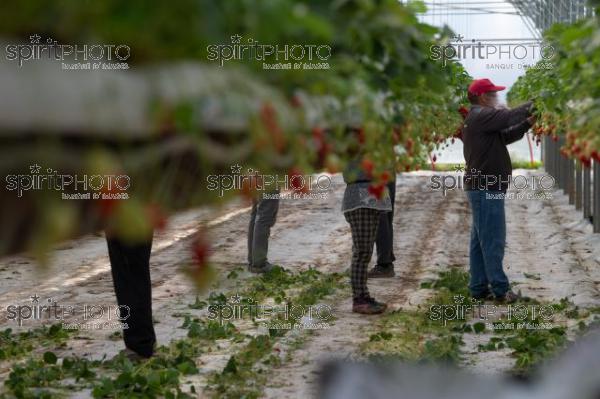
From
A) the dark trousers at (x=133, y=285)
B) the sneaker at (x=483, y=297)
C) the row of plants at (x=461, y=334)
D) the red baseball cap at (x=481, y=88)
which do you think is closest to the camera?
the dark trousers at (x=133, y=285)

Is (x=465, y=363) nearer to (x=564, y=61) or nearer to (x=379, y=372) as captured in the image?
(x=564, y=61)

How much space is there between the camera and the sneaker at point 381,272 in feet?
31.0

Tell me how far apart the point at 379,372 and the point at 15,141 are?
62cm

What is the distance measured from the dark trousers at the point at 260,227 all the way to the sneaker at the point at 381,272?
1.03 m

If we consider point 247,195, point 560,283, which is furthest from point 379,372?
point 560,283

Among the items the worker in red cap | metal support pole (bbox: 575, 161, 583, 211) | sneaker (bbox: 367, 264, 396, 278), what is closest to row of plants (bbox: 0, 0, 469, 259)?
the worker in red cap

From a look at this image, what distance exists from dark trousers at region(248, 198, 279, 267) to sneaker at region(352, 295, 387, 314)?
1809mm

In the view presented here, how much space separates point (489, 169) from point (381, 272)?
1.99m

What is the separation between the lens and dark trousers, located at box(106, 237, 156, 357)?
18.6ft

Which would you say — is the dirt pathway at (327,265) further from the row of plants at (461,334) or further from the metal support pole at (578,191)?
the metal support pole at (578,191)

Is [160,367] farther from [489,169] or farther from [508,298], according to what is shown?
[508,298]

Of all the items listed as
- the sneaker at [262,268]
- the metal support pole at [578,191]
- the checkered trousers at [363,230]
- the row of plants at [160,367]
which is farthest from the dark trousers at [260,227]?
the metal support pole at [578,191]

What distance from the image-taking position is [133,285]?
18.9 ft

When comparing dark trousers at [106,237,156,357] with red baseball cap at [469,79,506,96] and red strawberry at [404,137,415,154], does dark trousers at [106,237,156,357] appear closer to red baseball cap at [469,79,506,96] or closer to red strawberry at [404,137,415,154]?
red strawberry at [404,137,415,154]
